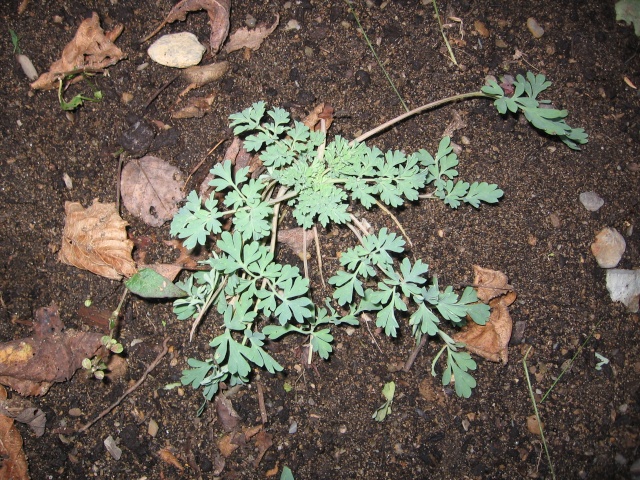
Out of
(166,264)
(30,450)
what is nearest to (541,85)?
(166,264)

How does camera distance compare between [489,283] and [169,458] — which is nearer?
[169,458]

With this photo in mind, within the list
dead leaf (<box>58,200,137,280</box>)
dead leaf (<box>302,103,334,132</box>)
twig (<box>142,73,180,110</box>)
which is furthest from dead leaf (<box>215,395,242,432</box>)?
twig (<box>142,73,180,110</box>)

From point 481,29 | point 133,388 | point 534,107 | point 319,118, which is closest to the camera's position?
point 534,107

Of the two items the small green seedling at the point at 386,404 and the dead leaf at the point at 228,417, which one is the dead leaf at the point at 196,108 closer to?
the dead leaf at the point at 228,417

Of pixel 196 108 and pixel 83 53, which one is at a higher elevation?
pixel 83 53

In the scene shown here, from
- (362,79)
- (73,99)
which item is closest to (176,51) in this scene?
(73,99)

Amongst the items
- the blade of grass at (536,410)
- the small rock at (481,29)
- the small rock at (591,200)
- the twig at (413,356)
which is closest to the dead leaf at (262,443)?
the twig at (413,356)

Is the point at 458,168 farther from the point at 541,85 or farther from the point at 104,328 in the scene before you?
the point at 104,328

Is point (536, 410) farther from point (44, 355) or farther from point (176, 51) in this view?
point (176, 51)
